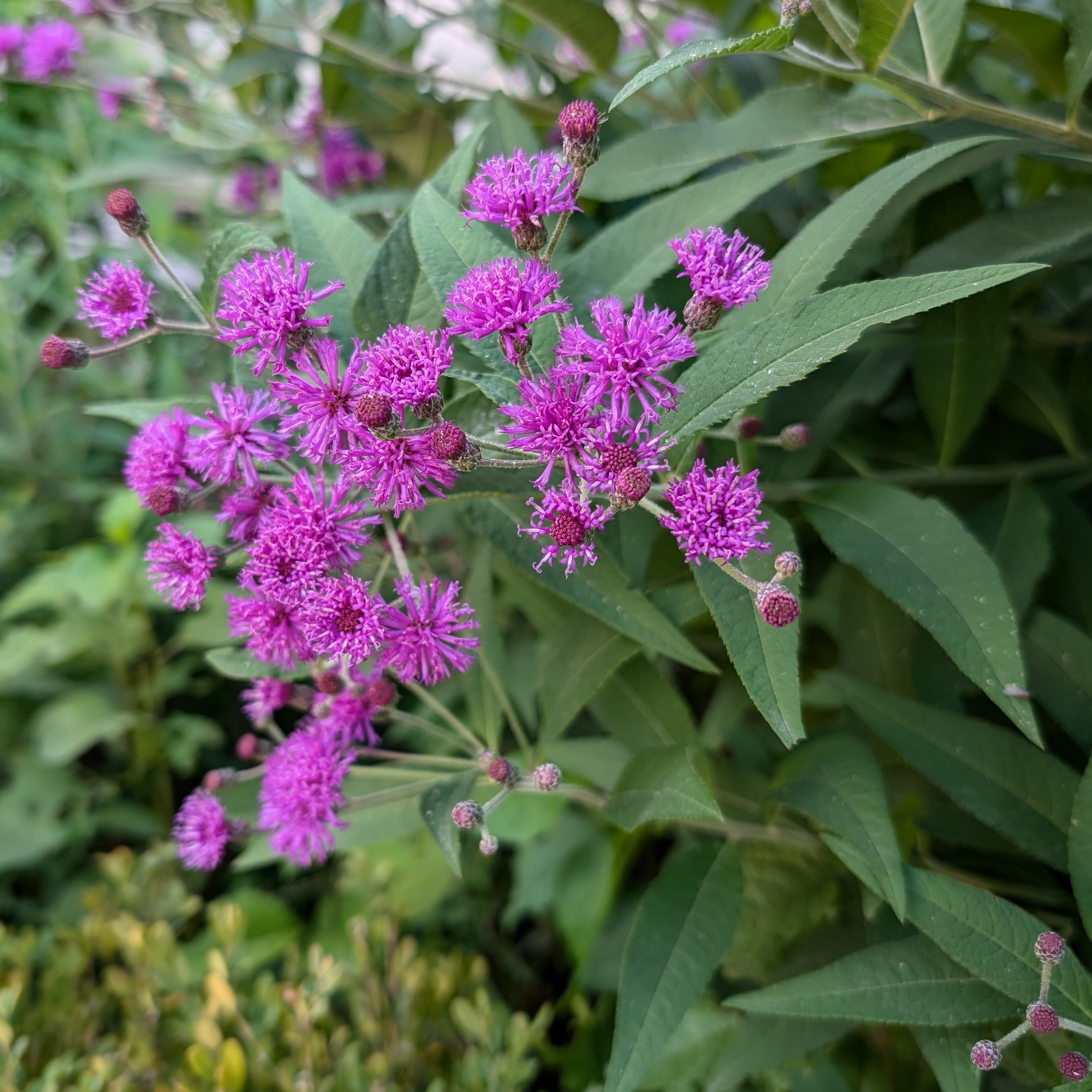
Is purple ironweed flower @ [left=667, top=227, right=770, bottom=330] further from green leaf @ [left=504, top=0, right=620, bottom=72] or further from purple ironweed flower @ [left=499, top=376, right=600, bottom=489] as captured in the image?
green leaf @ [left=504, top=0, right=620, bottom=72]

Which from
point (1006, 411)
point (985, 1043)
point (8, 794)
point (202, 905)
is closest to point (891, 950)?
point (985, 1043)

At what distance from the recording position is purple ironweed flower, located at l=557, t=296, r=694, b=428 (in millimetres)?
506

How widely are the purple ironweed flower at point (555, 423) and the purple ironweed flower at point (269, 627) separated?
0.21 m

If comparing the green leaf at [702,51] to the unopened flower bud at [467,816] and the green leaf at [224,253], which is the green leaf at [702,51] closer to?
the green leaf at [224,253]

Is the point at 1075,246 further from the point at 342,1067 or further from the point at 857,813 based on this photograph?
the point at 342,1067

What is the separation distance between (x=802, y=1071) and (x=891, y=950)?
1.05 ft

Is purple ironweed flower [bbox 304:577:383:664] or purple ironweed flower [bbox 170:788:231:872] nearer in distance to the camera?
purple ironweed flower [bbox 304:577:383:664]

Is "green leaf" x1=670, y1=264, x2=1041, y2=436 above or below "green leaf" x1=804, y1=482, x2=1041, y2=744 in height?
above

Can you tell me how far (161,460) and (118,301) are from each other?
0.13 meters

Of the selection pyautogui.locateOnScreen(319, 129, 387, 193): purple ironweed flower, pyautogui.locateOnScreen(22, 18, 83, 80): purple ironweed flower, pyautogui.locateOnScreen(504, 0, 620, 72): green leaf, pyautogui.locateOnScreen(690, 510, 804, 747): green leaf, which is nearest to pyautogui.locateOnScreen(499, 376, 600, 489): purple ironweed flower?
pyautogui.locateOnScreen(690, 510, 804, 747): green leaf

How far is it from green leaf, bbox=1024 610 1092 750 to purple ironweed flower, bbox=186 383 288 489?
649mm

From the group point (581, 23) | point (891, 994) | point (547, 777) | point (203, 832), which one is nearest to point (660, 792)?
point (547, 777)

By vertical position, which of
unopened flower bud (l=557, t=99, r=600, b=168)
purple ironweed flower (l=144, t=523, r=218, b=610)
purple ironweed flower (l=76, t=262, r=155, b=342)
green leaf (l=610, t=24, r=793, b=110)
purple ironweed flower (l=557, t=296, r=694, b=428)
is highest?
green leaf (l=610, t=24, r=793, b=110)

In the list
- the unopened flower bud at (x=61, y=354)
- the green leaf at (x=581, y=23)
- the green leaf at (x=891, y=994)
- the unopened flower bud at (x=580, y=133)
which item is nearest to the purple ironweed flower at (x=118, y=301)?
the unopened flower bud at (x=61, y=354)
